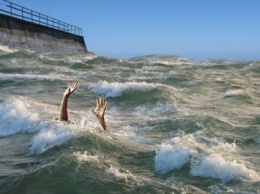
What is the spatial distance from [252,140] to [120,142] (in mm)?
3160

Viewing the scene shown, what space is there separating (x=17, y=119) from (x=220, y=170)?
4905 mm

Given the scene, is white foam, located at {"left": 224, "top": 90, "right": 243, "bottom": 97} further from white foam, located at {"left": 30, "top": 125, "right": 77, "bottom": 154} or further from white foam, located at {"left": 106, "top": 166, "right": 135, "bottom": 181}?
white foam, located at {"left": 106, "top": 166, "right": 135, "bottom": 181}

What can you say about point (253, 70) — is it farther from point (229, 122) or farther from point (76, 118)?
point (76, 118)

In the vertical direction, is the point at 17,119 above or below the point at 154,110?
above

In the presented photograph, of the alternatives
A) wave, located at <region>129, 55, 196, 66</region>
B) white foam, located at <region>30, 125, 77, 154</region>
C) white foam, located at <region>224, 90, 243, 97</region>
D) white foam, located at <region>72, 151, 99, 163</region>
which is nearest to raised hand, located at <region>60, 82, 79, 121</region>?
white foam, located at <region>30, 125, 77, 154</region>

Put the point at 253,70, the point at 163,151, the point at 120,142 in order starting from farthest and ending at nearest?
the point at 253,70 < the point at 120,142 < the point at 163,151

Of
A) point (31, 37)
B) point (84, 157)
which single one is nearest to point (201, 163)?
point (84, 157)

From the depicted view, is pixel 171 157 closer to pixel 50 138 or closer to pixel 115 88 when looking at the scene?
pixel 50 138

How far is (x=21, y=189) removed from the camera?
18.9ft

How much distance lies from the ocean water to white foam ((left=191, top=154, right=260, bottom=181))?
13 millimetres

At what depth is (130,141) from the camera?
916cm

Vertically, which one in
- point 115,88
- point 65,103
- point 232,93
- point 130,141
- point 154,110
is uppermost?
point 65,103

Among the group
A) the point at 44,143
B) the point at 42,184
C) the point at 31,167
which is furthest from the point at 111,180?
the point at 44,143

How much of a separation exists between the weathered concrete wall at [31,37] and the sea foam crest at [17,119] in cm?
1987
